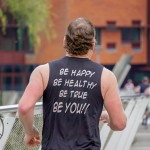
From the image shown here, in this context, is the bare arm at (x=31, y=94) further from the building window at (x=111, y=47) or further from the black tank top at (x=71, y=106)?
the building window at (x=111, y=47)

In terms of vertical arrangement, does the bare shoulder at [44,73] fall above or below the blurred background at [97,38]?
above

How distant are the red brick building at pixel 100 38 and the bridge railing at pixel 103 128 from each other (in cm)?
4334

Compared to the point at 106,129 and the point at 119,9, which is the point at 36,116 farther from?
the point at 119,9

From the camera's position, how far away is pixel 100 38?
55.6 meters

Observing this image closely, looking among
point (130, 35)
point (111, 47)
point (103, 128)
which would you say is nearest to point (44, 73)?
point (103, 128)

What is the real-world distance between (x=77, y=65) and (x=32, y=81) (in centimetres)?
31

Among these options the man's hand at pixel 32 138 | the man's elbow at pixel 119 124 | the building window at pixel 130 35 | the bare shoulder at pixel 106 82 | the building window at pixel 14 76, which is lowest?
the building window at pixel 14 76

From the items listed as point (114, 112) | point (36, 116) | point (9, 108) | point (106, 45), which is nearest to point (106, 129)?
point (36, 116)

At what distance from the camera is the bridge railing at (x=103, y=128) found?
638cm

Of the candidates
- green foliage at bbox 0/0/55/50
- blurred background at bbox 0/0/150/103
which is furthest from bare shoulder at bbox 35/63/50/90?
blurred background at bbox 0/0/150/103

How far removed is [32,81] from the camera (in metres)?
4.69

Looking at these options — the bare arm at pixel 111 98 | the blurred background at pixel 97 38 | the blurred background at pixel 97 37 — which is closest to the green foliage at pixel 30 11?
the blurred background at pixel 97 38

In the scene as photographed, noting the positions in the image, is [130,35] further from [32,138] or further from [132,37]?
[32,138]

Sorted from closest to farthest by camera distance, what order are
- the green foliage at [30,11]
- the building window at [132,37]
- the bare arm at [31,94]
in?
the bare arm at [31,94] < the green foliage at [30,11] < the building window at [132,37]
